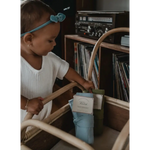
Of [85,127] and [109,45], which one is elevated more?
[109,45]

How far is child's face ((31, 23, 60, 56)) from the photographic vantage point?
0.52 m

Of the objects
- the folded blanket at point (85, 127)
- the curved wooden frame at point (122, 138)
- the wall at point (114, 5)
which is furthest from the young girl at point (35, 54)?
the wall at point (114, 5)

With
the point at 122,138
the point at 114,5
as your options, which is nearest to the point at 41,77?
the point at 122,138

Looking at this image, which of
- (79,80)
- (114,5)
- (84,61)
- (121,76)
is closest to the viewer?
(79,80)

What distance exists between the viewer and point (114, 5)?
53.6 inches

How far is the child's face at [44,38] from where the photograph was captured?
0.52 meters

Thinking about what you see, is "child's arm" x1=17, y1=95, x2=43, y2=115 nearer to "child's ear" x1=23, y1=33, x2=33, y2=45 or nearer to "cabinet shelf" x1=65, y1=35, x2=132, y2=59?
"child's ear" x1=23, y1=33, x2=33, y2=45

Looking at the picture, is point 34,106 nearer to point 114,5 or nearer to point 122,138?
point 122,138

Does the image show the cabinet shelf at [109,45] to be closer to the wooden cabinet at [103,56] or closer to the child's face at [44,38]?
the wooden cabinet at [103,56]

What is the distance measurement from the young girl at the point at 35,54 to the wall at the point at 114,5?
2.70ft

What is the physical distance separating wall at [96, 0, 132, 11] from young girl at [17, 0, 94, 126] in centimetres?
82

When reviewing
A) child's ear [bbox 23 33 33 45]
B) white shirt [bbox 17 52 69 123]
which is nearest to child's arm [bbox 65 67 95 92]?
white shirt [bbox 17 52 69 123]

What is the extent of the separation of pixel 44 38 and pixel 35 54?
83mm
